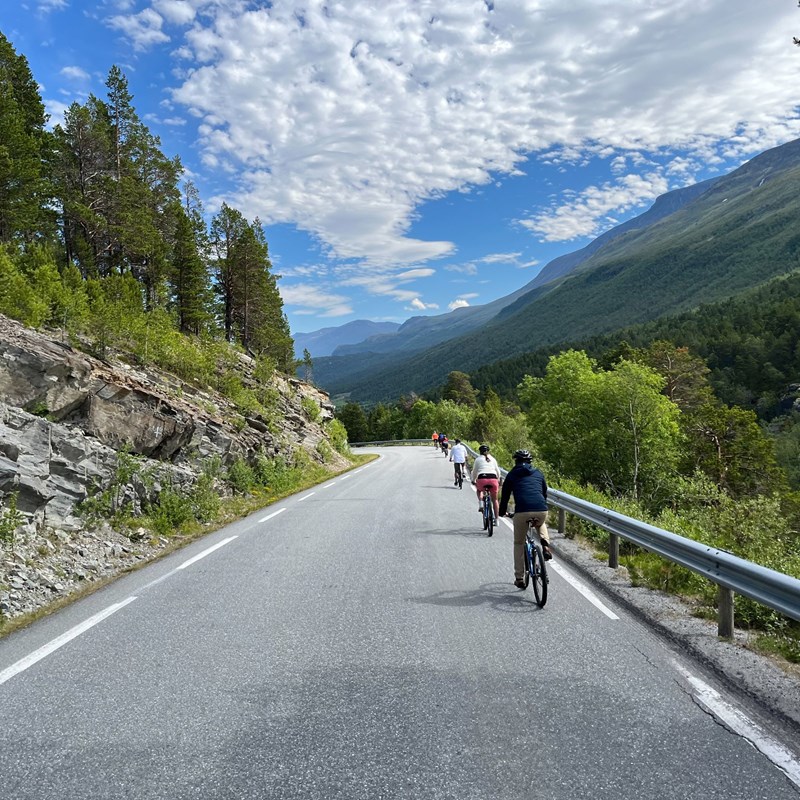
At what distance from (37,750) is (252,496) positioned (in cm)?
1370

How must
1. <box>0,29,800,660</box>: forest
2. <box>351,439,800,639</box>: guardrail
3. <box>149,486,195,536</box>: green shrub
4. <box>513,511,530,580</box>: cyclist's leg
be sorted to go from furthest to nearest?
<box>0,29,800,660</box>: forest
<box>149,486,195,536</box>: green shrub
<box>513,511,530,580</box>: cyclist's leg
<box>351,439,800,639</box>: guardrail

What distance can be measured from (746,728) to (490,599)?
311 centimetres

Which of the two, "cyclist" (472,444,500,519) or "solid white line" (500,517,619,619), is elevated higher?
"cyclist" (472,444,500,519)

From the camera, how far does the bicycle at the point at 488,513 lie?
35.1ft

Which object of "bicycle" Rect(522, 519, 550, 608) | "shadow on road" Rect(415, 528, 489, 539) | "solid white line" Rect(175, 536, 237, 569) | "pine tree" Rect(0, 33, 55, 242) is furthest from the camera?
"pine tree" Rect(0, 33, 55, 242)

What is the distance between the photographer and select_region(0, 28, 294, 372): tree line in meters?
16.8

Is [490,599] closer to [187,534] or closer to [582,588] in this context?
[582,588]

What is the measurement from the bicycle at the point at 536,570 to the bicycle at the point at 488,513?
395 centimetres

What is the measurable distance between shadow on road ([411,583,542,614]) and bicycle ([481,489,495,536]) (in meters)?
3.86

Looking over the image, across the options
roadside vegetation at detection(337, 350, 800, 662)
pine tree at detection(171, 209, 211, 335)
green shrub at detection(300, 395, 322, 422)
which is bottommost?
roadside vegetation at detection(337, 350, 800, 662)

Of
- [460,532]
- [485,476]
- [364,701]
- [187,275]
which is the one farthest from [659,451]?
[187,275]

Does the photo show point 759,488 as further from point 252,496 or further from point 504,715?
point 504,715

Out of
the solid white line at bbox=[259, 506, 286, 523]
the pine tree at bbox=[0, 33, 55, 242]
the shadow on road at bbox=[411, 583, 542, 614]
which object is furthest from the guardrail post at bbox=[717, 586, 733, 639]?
the pine tree at bbox=[0, 33, 55, 242]

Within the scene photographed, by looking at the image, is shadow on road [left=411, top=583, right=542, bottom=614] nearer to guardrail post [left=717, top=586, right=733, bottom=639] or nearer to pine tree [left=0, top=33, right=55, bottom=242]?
guardrail post [left=717, top=586, right=733, bottom=639]
